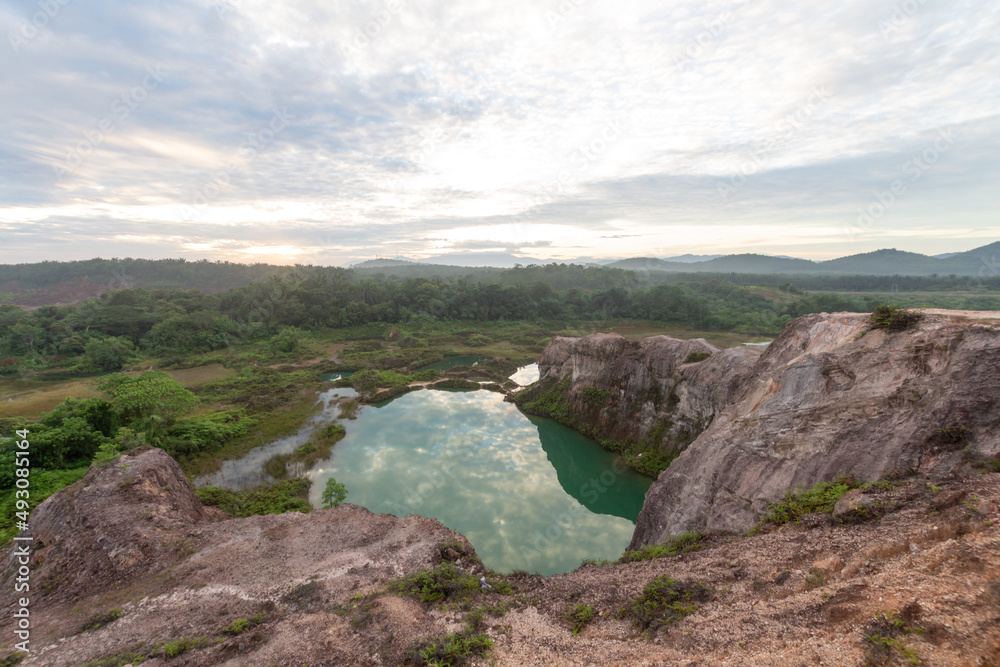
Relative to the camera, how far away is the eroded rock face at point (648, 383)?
21391 millimetres

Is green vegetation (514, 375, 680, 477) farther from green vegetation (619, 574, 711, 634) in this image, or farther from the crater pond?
green vegetation (619, 574, 711, 634)

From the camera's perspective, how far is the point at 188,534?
13.8 metres

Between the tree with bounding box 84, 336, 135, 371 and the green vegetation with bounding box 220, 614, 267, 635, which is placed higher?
the tree with bounding box 84, 336, 135, 371

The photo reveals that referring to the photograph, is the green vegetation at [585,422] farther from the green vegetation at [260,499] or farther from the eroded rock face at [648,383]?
the green vegetation at [260,499]

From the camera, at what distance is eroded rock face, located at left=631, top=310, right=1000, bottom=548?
10023 mm

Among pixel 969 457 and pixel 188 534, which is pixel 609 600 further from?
pixel 188 534

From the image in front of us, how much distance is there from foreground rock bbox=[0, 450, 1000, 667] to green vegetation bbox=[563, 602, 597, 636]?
0.50 feet

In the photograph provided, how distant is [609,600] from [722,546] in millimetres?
3716

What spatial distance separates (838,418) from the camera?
39.9 ft

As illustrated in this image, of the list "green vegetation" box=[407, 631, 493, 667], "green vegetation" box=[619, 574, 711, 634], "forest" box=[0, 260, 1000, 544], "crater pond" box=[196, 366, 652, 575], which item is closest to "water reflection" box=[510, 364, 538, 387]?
"forest" box=[0, 260, 1000, 544]

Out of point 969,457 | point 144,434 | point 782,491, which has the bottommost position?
point 144,434

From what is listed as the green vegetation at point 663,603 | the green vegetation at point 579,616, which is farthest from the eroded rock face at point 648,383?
the green vegetation at point 579,616

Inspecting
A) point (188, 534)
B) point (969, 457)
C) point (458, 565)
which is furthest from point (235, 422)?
point (969, 457)

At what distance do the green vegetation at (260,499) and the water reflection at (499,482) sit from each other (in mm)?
1013
